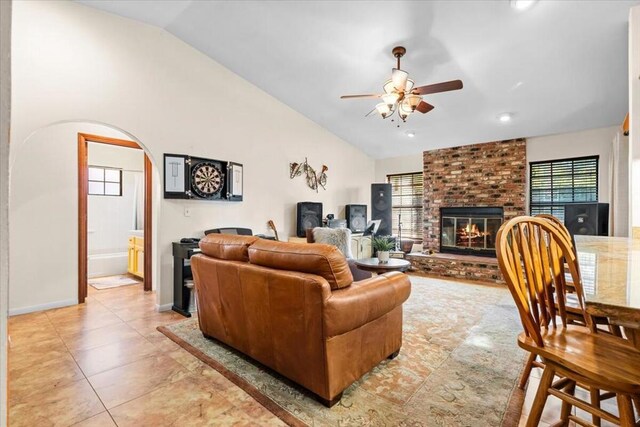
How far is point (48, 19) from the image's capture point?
2.80m

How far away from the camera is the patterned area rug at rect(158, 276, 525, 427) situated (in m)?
1.62

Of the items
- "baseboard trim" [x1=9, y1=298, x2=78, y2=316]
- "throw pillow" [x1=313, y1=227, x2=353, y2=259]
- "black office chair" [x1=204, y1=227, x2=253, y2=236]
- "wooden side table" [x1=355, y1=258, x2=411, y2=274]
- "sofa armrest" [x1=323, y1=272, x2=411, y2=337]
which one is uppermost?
"black office chair" [x1=204, y1=227, x2=253, y2=236]

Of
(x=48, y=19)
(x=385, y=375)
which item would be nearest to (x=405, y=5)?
(x=385, y=375)

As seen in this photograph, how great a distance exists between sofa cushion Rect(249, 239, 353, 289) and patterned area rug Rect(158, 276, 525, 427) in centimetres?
72

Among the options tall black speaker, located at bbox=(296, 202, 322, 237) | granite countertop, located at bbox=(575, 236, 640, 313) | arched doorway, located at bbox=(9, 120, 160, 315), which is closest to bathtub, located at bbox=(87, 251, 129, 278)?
arched doorway, located at bbox=(9, 120, 160, 315)

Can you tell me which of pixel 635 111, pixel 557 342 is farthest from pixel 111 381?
pixel 635 111

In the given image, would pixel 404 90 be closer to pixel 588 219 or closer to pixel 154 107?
pixel 154 107

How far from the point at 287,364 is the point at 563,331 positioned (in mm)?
1438

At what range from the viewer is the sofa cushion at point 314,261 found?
5.51 ft

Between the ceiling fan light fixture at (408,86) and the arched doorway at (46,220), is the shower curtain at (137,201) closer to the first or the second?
the arched doorway at (46,220)

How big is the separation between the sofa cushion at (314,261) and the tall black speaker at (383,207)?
15.1 ft

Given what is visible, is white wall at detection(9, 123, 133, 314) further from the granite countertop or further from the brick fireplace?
the brick fireplace

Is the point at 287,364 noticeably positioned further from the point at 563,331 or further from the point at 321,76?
the point at 321,76

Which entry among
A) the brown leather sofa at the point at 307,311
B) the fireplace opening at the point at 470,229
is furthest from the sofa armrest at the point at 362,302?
the fireplace opening at the point at 470,229
